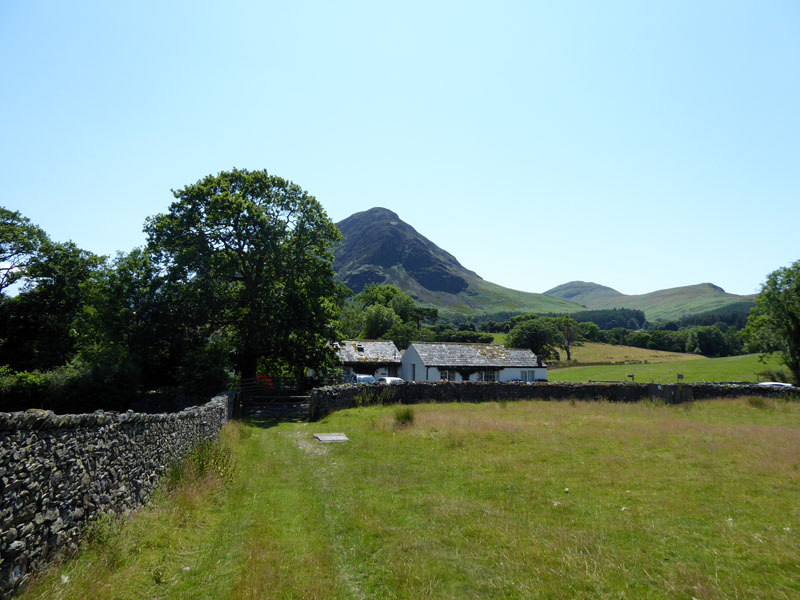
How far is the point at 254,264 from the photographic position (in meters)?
33.7

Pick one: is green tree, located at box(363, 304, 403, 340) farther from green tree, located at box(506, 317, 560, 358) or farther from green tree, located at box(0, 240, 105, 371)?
green tree, located at box(0, 240, 105, 371)

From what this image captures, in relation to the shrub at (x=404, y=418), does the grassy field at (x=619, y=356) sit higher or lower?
lower

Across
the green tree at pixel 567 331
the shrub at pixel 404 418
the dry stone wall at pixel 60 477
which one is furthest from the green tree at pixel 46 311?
the green tree at pixel 567 331

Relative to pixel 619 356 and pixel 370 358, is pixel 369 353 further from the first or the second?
pixel 619 356

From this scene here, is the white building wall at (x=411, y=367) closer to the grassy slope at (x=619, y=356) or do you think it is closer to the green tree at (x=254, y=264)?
the green tree at (x=254, y=264)

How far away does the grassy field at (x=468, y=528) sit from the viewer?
20.3 ft

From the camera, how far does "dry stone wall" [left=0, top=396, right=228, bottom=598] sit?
538 centimetres

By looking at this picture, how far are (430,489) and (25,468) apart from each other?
308 inches

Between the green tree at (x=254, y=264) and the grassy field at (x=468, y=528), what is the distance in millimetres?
17801

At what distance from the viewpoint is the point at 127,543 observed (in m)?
6.96

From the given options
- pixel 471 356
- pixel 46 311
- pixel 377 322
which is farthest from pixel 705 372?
pixel 46 311

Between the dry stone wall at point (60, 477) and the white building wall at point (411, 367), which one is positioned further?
the white building wall at point (411, 367)

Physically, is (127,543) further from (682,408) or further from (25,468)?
(682,408)

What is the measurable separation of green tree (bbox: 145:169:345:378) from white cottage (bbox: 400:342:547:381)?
17.6 meters
